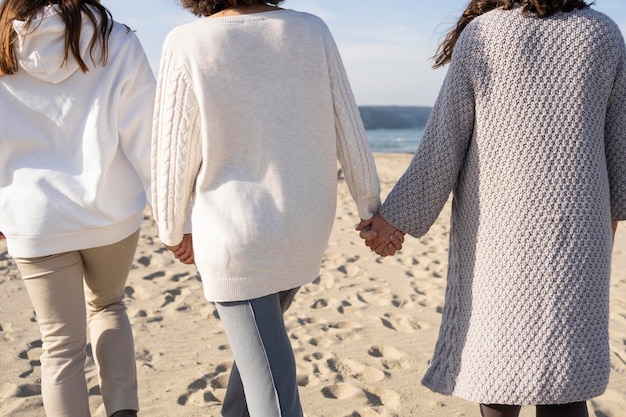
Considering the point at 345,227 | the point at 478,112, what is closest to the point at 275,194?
the point at 478,112

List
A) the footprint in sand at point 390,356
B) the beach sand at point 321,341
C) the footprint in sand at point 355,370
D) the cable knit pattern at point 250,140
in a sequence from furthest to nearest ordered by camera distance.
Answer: the footprint in sand at point 390,356
the footprint in sand at point 355,370
the beach sand at point 321,341
the cable knit pattern at point 250,140

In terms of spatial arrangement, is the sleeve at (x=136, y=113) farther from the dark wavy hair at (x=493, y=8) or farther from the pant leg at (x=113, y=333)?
the dark wavy hair at (x=493, y=8)

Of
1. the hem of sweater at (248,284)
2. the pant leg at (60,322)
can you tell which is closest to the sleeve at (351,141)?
the hem of sweater at (248,284)

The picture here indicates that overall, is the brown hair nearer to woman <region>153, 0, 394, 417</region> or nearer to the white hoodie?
the white hoodie

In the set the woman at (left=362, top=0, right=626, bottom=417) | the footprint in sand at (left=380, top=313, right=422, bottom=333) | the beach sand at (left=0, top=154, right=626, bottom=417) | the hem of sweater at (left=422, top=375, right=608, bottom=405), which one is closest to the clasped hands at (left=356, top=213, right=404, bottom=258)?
the woman at (left=362, top=0, right=626, bottom=417)

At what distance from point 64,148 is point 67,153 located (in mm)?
18

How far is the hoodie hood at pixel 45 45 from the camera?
2037 millimetres

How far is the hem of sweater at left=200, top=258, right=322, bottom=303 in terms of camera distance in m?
1.82

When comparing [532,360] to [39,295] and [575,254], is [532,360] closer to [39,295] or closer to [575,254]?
[575,254]

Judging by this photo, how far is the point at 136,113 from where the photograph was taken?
2.23 metres

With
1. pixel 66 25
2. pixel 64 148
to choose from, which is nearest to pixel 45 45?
pixel 66 25

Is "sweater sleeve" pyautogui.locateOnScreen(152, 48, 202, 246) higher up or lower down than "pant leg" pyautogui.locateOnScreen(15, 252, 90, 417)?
higher up

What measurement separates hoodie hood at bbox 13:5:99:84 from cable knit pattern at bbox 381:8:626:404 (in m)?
1.19

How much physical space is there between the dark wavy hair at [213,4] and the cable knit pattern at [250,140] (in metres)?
0.06
